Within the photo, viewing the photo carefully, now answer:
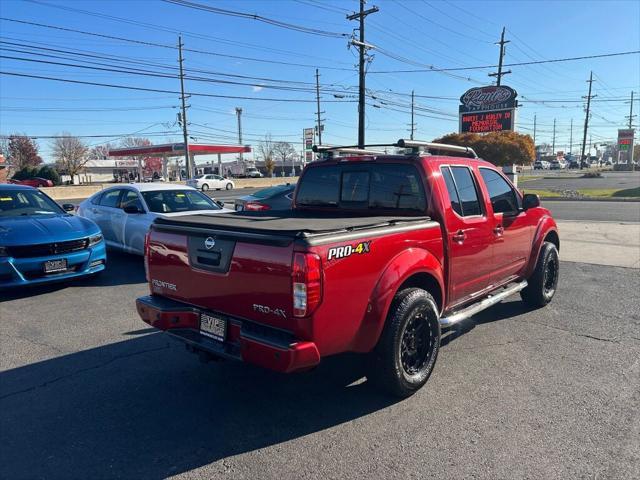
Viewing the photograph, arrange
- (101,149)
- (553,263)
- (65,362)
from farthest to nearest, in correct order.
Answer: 1. (101,149)
2. (553,263)
3. (65,362)

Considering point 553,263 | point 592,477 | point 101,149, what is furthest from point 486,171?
point 101,149

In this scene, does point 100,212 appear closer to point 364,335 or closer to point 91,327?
point 91,327

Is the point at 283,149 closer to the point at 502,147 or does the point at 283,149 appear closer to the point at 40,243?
the point at 502,147

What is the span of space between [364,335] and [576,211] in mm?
18619

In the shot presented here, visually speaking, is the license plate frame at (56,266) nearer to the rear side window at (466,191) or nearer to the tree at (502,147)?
the rear side window at (466,191)

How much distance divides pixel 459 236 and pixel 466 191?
2.04 ft

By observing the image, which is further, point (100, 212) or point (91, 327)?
point (100, 212)

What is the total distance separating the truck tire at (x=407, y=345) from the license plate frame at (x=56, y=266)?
16.9 feet

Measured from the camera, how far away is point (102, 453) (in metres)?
3.01

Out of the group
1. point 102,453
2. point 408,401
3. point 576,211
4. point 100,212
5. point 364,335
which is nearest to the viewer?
point 102,453

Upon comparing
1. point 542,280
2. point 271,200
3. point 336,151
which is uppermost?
point 336,151

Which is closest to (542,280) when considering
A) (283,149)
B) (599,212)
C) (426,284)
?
(426,284)

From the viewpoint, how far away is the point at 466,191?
471 centimetres

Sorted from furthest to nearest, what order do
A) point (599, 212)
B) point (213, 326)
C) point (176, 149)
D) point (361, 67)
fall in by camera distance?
point (176, 149) < point (361, 67) < point (599, 212) < point (213, 326)
